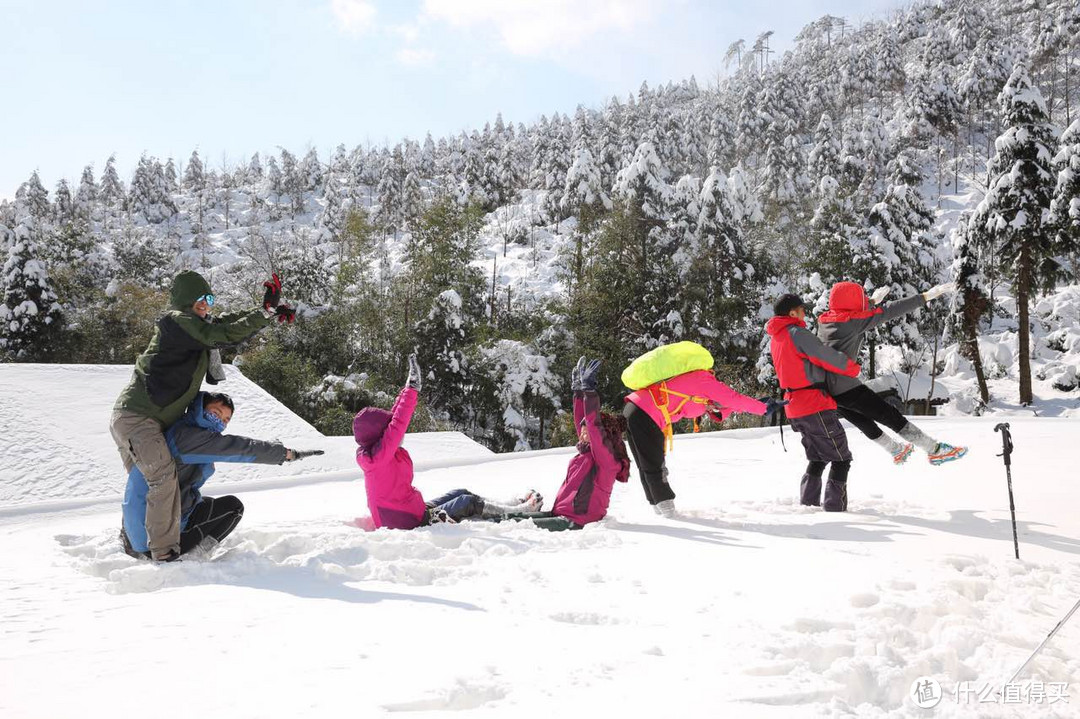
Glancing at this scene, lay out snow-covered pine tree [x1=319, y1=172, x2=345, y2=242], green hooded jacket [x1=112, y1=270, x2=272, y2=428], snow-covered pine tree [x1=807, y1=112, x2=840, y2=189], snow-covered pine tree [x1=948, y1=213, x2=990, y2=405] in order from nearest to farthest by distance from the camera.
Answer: green hooded jacket [x1=112, y1=270, x2=272, y2=428] < snow-covered pine tree [x1=948, y1=213, x2=990, y2=405] < snow-covered pine tree [x1=807, y1=112, x2=840, y2=189] < snow-covered pine tree [x1=319, y1=172, x2=345, y2=242]

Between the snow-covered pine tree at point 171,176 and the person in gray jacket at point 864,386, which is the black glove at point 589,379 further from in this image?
the snow-covered pine tree at point 171,176

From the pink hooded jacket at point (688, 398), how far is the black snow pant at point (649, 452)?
6cm

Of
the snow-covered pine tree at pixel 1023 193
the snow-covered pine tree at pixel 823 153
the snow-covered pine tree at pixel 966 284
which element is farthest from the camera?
the snow-covered pine tree at pixel 823 153

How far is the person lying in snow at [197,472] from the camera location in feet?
13.5

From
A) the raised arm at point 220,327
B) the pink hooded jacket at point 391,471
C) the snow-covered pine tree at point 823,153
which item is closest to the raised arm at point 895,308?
the pink hooded jacket at point 391,471

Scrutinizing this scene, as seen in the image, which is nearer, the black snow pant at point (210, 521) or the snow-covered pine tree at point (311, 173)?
the black snow pant at point (210, 521)

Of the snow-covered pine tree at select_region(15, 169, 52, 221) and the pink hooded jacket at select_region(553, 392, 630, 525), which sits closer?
the pink hooded jacket at select_region(553, 392, 630, 525)

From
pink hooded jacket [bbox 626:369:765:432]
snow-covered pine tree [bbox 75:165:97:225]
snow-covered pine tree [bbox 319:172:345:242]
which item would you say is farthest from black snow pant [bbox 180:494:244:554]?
snow-covered pine tree [bbox 75:165:97:225]

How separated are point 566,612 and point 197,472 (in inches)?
99.2

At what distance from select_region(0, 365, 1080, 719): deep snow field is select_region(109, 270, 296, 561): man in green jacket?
12.4 inches

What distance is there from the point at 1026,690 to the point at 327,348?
29026mm

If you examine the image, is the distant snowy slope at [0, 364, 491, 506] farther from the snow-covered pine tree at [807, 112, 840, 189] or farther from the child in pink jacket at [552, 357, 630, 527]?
the snow-covered pine tree at [807, 112, 840, 189]

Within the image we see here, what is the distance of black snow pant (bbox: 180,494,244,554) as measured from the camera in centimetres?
415

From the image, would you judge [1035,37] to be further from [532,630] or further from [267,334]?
[532,630]
